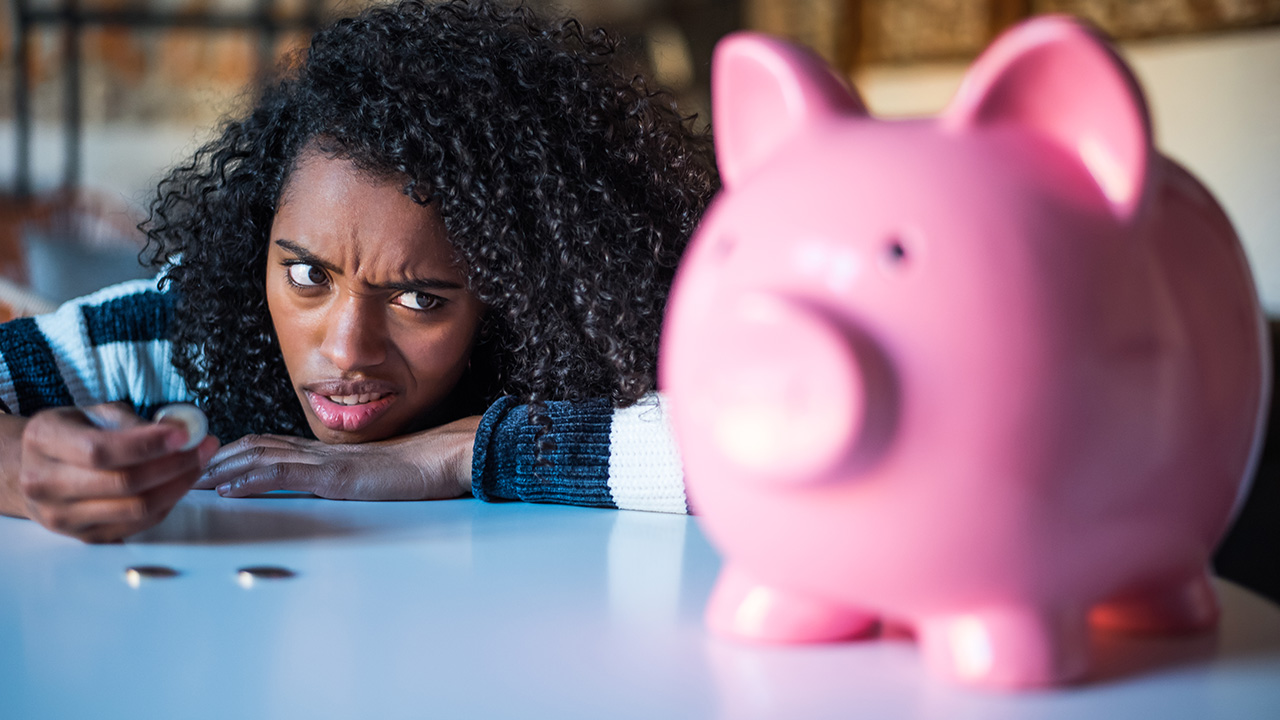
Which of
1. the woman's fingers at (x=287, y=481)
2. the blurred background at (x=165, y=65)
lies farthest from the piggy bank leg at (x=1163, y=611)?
the blurred background at (x=165, y=65)

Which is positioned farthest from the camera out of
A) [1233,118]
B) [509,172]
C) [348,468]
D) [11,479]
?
[1233,118]

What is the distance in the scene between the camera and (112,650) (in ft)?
1.59

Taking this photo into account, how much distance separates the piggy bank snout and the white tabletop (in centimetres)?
11

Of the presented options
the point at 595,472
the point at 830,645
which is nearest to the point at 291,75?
the point at 595,472

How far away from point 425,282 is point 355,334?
3.2 inches

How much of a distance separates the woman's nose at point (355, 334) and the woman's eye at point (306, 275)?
3cm

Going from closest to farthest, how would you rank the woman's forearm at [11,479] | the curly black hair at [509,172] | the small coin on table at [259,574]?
the small coin on table at [259,574]
the woman's forearm at [11,479]
the curly black hair at [509,172]

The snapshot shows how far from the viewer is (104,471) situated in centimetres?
68

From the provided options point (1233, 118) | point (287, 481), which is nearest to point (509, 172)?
point (287, 481)

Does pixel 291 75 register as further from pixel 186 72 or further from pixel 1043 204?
pixel 186 72

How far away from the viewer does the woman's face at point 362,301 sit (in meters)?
0.96

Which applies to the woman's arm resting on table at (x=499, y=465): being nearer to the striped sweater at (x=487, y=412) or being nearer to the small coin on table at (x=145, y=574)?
the striped sweater at (x=487, y=412)

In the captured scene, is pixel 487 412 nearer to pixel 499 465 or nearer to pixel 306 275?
pixel 499 465

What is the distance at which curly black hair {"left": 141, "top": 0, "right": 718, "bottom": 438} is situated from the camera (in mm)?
1013
